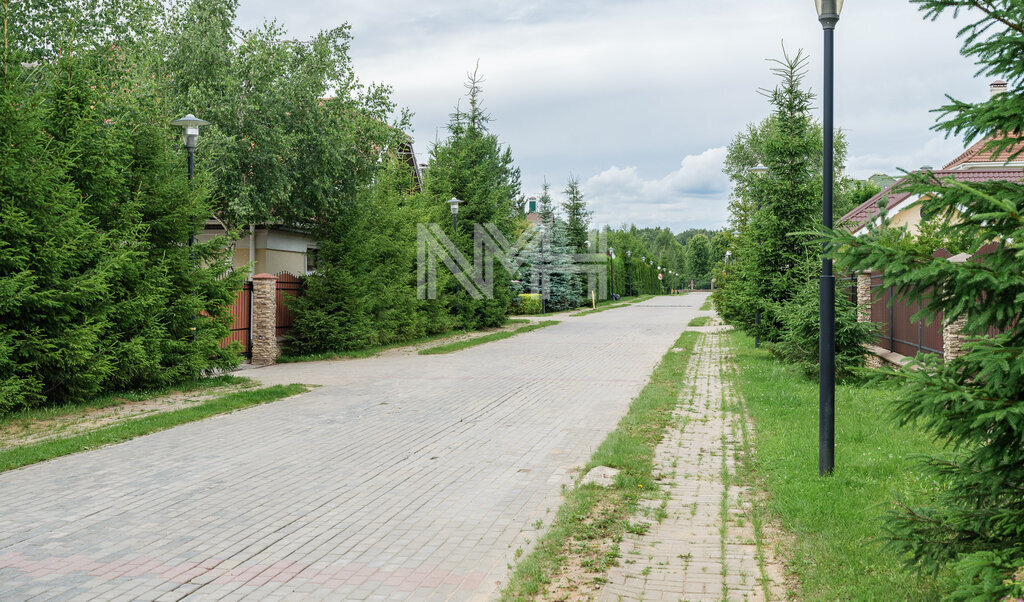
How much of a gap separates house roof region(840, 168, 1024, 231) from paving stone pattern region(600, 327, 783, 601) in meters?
2.23

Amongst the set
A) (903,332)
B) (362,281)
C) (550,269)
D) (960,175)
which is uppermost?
(960,175)

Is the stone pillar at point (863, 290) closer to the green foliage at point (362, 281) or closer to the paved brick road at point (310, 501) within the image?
the paved brick road at point (310, 501)

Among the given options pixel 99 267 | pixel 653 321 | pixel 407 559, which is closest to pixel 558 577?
pixel 407 559

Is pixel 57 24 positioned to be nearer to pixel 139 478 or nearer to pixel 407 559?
pixel 139 478

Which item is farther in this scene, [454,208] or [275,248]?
[454,208]

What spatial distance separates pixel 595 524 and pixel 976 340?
10.2 feet

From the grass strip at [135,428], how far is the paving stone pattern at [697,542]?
6.31m

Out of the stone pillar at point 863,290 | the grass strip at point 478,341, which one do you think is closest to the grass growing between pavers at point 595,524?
the stone pillar at point 863,290

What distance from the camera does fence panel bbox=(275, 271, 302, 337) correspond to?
18.8m

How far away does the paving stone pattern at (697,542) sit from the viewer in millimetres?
4285

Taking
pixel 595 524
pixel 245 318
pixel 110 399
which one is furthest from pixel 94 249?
pixel 595 524

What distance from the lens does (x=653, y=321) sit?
111ft

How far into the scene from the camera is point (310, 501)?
629 centimetres

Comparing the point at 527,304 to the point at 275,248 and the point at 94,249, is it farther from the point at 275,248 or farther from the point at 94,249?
the point at 94,249
